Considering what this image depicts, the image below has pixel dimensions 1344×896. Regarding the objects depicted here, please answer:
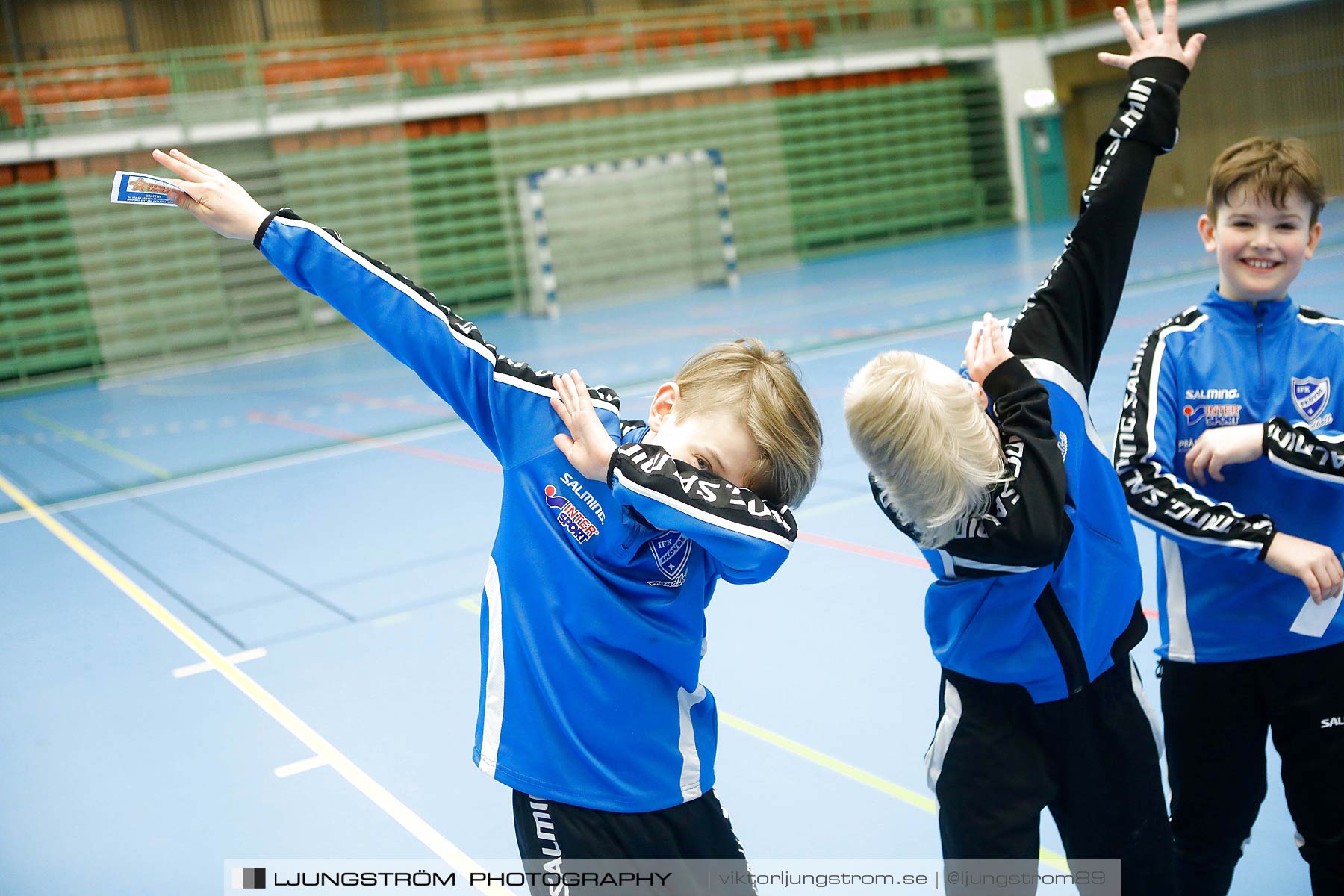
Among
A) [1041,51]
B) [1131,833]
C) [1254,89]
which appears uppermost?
[1041,51]

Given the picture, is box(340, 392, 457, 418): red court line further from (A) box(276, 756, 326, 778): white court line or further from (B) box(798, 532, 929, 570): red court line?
(A) box(276, 756, 326, 778): white court line

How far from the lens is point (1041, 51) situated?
24219 mm

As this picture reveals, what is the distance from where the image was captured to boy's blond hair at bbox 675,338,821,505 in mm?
1688

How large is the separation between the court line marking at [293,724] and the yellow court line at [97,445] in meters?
2.29

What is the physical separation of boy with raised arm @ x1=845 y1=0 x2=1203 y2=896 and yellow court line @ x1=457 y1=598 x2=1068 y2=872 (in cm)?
101

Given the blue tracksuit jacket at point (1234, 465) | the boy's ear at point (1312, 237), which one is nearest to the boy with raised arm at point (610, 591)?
the blue tracksuit jacket at point (1234, 465)

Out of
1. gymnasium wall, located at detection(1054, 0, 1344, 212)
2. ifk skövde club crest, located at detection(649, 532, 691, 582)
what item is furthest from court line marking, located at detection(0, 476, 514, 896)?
gymnasium wall, located at detection(1054, 0, 1344, 212)

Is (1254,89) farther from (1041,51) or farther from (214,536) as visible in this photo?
(214,536)

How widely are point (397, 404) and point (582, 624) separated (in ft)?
33.6

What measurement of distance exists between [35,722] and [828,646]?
10.5 ft

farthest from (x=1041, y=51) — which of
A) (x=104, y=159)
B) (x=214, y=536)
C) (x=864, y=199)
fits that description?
(x=214, y=536)

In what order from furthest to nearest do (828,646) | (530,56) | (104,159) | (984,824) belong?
(530,56) < (104,159) < (828,646) < (984,824)

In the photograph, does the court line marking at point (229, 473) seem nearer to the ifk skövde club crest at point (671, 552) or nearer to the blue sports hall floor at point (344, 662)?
the blue sports hall floor at point (344, 662)

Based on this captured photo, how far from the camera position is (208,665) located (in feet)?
16.4
